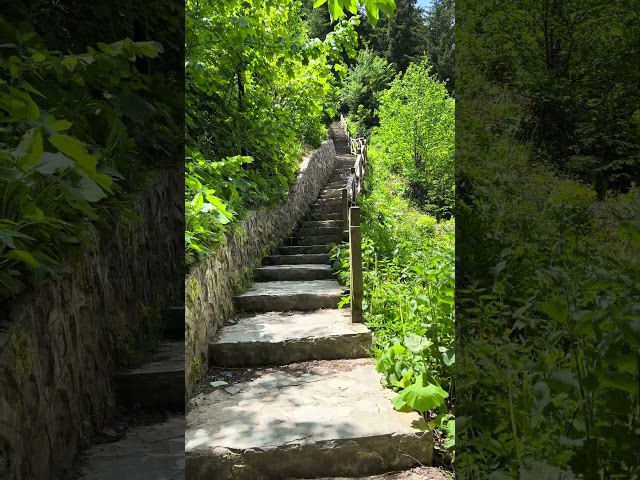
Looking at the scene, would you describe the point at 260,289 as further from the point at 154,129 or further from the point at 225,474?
the point at 225,474

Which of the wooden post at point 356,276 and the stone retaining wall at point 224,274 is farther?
the wooden post at point 356,276

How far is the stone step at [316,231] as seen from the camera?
5797mm

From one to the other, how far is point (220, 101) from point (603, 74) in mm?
2644

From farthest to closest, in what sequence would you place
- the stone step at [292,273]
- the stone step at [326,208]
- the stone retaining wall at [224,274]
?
the stone step at [326,208], the stone step at [292,273], the stone retaining wall at [224,274]

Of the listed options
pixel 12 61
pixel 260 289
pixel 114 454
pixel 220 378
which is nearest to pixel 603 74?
pixel 12 61

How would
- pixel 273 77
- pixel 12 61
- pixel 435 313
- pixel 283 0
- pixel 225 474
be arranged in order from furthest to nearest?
1. pixel 273 77
2. pixel 283 0
3. pixel 435 313
4. pixel 225 474
5. pixel 12 61

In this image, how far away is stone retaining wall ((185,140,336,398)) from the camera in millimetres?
2359

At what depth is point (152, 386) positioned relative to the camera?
1.67 meters

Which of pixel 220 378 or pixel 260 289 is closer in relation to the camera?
pixel 220 378

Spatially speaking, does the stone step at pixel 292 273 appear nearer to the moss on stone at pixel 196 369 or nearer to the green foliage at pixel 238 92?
the green foliage at pixel 238 92

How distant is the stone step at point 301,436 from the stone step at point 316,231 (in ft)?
11.9

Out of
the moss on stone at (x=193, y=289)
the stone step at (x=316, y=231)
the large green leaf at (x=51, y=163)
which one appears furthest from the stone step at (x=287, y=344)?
the stone step at (x=316, y=231)

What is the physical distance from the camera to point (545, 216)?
4.83 ft

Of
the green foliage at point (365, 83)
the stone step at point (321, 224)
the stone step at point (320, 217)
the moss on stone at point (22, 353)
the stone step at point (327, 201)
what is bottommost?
the moss on stone at point (22, 353)
